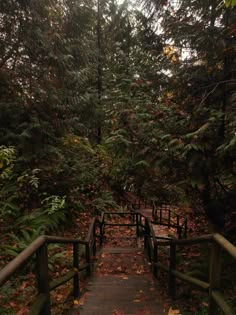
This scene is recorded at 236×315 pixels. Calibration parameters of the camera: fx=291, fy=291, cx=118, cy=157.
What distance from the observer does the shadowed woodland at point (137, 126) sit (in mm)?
5332

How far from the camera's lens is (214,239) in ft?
9.07

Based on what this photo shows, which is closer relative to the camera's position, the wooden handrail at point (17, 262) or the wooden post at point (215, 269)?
the wooden handrail at point (17, 262)

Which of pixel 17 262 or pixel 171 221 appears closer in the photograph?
pixel 17 262

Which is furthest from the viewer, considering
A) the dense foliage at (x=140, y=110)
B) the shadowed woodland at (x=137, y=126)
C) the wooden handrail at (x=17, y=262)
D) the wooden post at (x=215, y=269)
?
the dense foliage at (x=140, y=110)

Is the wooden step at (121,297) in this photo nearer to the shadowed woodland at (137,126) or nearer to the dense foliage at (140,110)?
the shadowed woodland at (137,126)

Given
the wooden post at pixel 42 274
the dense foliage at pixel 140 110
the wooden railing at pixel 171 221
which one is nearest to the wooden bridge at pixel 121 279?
the wooden post at pixel 42 274

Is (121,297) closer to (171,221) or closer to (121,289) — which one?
(121,289)

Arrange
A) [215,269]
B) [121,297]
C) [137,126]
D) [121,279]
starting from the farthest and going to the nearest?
[137,126] < [121,279] < [121,297] < [215,269]

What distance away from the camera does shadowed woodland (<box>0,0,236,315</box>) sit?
533 cm

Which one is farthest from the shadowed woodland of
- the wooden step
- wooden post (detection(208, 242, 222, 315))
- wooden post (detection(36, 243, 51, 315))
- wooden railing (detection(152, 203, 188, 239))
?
wooden post (detection(36, 243, 51, 315))

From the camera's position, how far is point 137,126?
6156 mm

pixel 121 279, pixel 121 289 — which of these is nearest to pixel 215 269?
pixel 121 289

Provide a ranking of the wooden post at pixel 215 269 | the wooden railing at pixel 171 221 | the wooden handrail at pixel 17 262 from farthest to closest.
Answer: the wooden railing at pixel 171 221 → the wooden post at pixel 215 269 → the wooden handrail at pixel 17 262

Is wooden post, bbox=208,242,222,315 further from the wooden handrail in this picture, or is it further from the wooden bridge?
the wooden handrail
